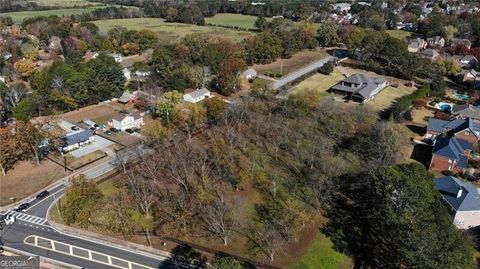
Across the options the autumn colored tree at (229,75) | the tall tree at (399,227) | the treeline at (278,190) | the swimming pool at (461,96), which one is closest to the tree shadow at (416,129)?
the treeline at (278,190)

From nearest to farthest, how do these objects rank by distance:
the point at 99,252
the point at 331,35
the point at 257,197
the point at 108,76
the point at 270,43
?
1. the point at 99,252
2. the point at 257,197
3. the point at 108,76
4. the point at 270,43
5. the point at 331,35

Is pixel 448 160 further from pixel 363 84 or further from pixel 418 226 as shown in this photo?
pixel 363 84

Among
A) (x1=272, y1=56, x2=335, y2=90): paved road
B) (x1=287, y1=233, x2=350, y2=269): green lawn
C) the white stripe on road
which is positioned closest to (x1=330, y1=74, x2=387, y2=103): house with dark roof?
(x1=272, y1=56, x2=335, y2=90): paved road

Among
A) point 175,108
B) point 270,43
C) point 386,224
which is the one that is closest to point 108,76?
point 175,108

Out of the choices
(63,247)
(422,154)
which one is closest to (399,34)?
(422,154)

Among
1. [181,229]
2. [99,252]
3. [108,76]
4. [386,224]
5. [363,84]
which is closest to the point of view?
[386,224]

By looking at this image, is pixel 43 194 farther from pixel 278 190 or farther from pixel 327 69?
pixel 327 69
